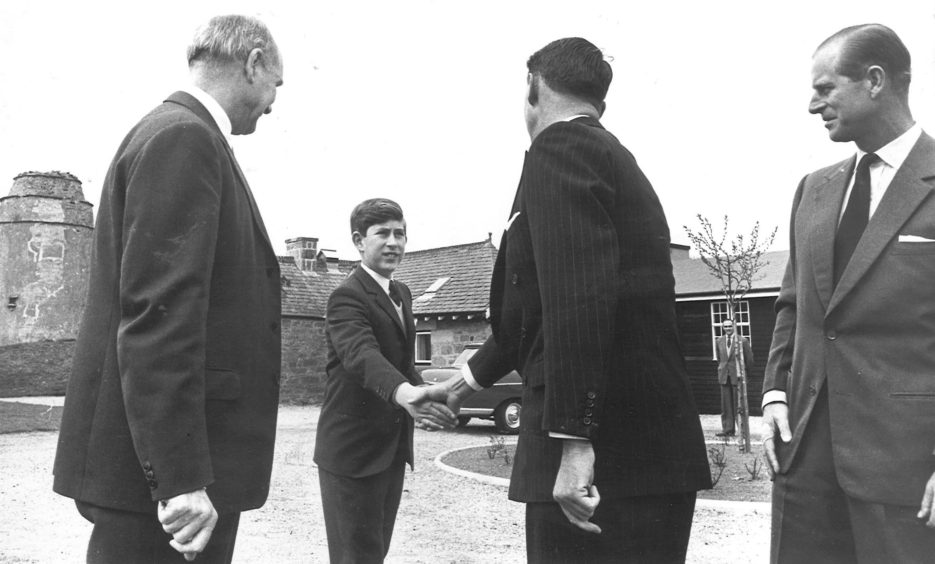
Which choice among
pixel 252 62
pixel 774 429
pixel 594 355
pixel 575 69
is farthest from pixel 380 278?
pixel 594 355

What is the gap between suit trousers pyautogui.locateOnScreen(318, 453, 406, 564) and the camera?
3.69m

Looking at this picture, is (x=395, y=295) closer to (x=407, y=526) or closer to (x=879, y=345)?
(x=879, y=345)

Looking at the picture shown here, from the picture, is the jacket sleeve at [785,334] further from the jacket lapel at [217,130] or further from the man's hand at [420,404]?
the jacket lapel at [217,130]

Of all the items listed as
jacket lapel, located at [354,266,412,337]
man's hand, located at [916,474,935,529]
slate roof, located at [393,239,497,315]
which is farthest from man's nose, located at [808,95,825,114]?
slate roof, located at [393,239,497,315]

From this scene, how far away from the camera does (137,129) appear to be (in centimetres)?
238

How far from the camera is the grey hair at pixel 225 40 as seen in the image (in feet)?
8.34

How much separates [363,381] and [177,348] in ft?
6.03

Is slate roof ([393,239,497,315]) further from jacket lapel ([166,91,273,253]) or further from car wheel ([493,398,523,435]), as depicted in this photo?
jacket lapel ([166,91,273,253])

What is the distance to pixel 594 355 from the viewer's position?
7.32 ft

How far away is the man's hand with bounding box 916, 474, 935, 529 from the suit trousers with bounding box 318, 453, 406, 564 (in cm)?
229

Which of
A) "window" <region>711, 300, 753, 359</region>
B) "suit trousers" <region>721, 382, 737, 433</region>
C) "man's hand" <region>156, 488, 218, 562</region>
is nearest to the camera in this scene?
"man's hand" <region>156, 488, 218, 562</region>

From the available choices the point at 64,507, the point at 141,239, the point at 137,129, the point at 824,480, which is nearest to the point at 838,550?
the point at 824,480

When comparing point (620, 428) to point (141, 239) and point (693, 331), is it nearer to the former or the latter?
point (141, 239)

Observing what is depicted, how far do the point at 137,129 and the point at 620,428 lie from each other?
1.66 meters
